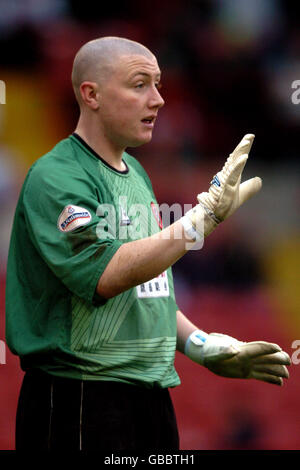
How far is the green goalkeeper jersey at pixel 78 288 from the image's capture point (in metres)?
2.06

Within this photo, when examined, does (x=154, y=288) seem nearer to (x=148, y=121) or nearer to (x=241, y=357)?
(x=241, y=357)

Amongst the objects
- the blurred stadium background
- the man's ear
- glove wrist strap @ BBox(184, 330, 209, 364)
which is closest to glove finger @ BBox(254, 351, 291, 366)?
glove wrist strap @ BBox(184, 330, 209, 364)

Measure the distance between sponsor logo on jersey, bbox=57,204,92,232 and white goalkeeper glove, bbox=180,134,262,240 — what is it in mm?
259

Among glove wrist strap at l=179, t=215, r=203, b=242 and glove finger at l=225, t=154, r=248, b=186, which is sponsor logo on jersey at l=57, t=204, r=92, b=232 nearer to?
glove wrist strap at l=179, t=215, r=203, b=242

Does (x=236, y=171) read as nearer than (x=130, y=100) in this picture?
Yes

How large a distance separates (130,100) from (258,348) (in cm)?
81

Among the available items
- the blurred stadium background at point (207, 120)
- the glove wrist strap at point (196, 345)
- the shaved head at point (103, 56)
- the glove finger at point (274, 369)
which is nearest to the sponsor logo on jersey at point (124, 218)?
the shaved head at point (103, 56)

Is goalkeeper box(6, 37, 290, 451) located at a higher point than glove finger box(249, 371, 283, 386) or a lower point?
higher

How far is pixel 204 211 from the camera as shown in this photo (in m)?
2.01

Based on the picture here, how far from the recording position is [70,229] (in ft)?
6.77

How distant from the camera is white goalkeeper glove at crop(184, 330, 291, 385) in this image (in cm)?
234

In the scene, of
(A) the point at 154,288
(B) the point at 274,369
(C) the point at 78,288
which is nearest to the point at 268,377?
(B) the point at 274,369

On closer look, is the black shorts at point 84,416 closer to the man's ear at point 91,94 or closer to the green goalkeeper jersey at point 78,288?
the green goalkeeper jersey at point 78,288

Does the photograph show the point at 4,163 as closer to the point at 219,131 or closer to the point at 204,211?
the point at 219,131
